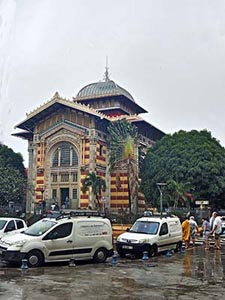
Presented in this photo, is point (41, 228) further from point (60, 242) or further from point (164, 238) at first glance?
point (164, 238)

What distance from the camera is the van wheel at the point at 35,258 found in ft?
48.0

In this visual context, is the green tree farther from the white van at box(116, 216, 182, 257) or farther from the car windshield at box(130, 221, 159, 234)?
the car windshield at box(130, 221, 159, 234)

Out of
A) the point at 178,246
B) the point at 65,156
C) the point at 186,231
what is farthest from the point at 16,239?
the point at 65,156

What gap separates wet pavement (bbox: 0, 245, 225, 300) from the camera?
10.3m

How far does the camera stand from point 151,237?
18.7 m

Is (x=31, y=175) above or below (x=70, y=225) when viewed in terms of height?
above

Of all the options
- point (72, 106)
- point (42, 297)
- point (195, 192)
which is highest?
point (72, 106)

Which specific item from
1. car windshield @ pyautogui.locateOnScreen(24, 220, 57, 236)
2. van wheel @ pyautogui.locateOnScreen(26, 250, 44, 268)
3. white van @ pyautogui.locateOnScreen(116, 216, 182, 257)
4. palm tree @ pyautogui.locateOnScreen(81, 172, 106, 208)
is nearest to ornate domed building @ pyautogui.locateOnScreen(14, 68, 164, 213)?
palm tree @ pyautogui.locateOnScreen(81, 172, 106, 208)

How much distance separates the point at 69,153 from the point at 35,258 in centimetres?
3225

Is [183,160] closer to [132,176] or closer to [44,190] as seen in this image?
[132,176]

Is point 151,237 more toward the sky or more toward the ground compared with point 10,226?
more toward the ground

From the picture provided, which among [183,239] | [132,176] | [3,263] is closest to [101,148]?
[132,176]

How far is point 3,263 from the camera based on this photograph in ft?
51.1

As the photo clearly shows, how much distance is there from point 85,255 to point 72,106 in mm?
29921
